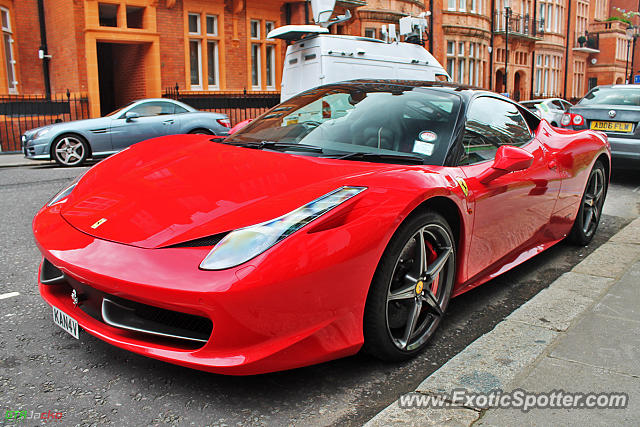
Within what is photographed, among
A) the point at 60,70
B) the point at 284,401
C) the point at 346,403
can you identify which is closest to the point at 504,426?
the point at 346,403

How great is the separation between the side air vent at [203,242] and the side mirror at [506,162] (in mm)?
1608

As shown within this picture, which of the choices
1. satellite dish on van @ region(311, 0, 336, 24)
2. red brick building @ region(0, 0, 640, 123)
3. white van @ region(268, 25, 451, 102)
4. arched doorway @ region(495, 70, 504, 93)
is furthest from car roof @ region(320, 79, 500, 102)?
arched doorway @ region(495, 70, 504, 93)

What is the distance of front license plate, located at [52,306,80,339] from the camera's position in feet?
8.11

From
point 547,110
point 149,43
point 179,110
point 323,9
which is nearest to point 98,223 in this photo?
point 179,110

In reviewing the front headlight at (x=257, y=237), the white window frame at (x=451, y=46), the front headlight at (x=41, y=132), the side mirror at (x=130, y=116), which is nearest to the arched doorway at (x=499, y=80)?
the white window frame at (x=451, y=46)

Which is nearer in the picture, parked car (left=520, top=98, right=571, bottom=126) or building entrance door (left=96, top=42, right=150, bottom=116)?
parked car (left=520, top=98, right=571, bottom=126)

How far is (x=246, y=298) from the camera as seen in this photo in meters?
2.08

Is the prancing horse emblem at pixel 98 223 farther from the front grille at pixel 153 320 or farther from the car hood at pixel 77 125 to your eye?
the car hood at pixel 77 125

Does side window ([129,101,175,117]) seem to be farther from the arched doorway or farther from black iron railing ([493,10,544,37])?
the arched doorway

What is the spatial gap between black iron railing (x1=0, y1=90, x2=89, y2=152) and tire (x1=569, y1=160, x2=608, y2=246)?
1343cm

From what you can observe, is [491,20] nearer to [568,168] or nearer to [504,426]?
[568,168]

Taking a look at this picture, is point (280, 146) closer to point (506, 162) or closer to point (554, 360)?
point (506, 162)

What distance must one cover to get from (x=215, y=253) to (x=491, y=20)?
115 feet

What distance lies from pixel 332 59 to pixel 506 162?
8742 mm
